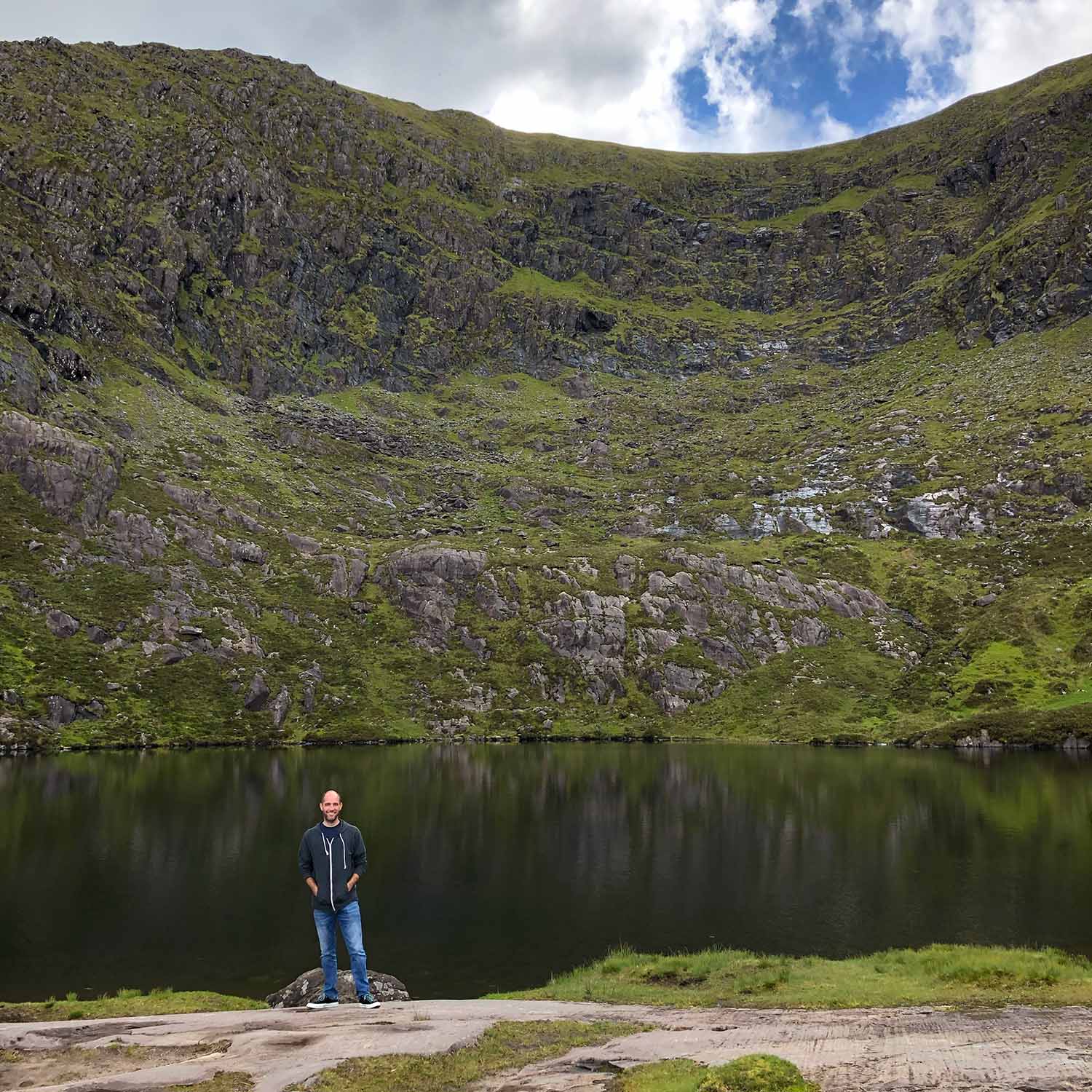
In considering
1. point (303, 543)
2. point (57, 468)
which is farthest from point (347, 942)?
point (303, 543)

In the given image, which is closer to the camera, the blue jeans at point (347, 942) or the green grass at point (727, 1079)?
the green grass at point (727, 1079)

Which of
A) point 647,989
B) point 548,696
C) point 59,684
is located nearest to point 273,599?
point 59,684

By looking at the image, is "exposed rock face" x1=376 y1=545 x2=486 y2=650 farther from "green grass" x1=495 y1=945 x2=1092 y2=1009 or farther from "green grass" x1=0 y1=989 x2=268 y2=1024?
"green grass" x1=0 y1=989 x2=268 y2=1024

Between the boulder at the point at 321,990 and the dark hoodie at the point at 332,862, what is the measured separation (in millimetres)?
5694

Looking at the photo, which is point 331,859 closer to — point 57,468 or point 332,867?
point 332,867

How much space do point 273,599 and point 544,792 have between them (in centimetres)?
10265

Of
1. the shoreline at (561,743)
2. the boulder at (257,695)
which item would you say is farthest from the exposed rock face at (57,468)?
the shoreline at (561,743)

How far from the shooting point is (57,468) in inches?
6501

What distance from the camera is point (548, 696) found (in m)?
→ 166

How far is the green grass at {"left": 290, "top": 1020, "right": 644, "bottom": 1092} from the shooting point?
1359 centimetres

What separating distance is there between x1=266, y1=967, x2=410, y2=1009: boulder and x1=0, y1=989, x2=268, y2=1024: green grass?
2.66 feet

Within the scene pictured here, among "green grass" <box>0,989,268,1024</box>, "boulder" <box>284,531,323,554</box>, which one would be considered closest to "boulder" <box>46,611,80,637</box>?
"boulder" <box>284,531,323,554</box>

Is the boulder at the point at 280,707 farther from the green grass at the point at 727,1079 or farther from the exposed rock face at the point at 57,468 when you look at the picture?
the green grass at the point at 727,1079

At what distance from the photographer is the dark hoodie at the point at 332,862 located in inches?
762
